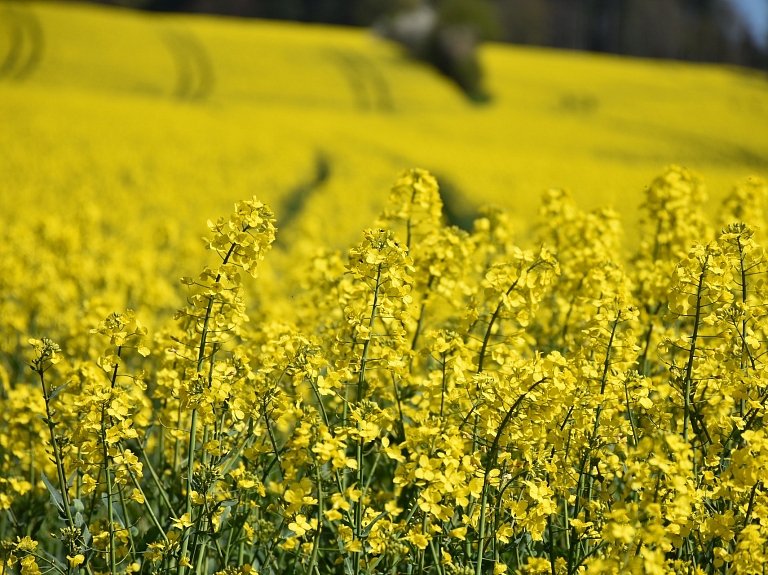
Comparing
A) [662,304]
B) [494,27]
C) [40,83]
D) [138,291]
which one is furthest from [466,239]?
[494,27]

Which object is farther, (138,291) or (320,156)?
(320,156)

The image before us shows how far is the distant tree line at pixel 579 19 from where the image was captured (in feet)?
189

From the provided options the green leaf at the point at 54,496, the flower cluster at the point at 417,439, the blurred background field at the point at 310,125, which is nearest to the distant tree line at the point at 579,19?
the blurred background field at the point at 310,125

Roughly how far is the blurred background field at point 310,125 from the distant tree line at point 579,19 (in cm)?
1249

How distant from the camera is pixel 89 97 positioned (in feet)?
80.6

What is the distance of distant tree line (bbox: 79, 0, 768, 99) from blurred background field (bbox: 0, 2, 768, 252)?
12.5 metres

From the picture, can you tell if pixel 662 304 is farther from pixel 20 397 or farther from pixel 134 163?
pixel 134 163

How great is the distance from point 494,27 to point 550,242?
51.8 m

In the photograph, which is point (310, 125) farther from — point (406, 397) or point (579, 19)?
point (579, 19)

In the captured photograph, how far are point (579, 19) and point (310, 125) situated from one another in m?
55.3

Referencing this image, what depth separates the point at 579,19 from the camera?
72188 mm

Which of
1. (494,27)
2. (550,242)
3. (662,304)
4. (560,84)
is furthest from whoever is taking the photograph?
(494,27)

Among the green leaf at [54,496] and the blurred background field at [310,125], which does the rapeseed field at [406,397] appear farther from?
the blurred background field at [310,125]

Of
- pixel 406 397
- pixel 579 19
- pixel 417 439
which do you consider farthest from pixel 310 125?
pixel 579 19
